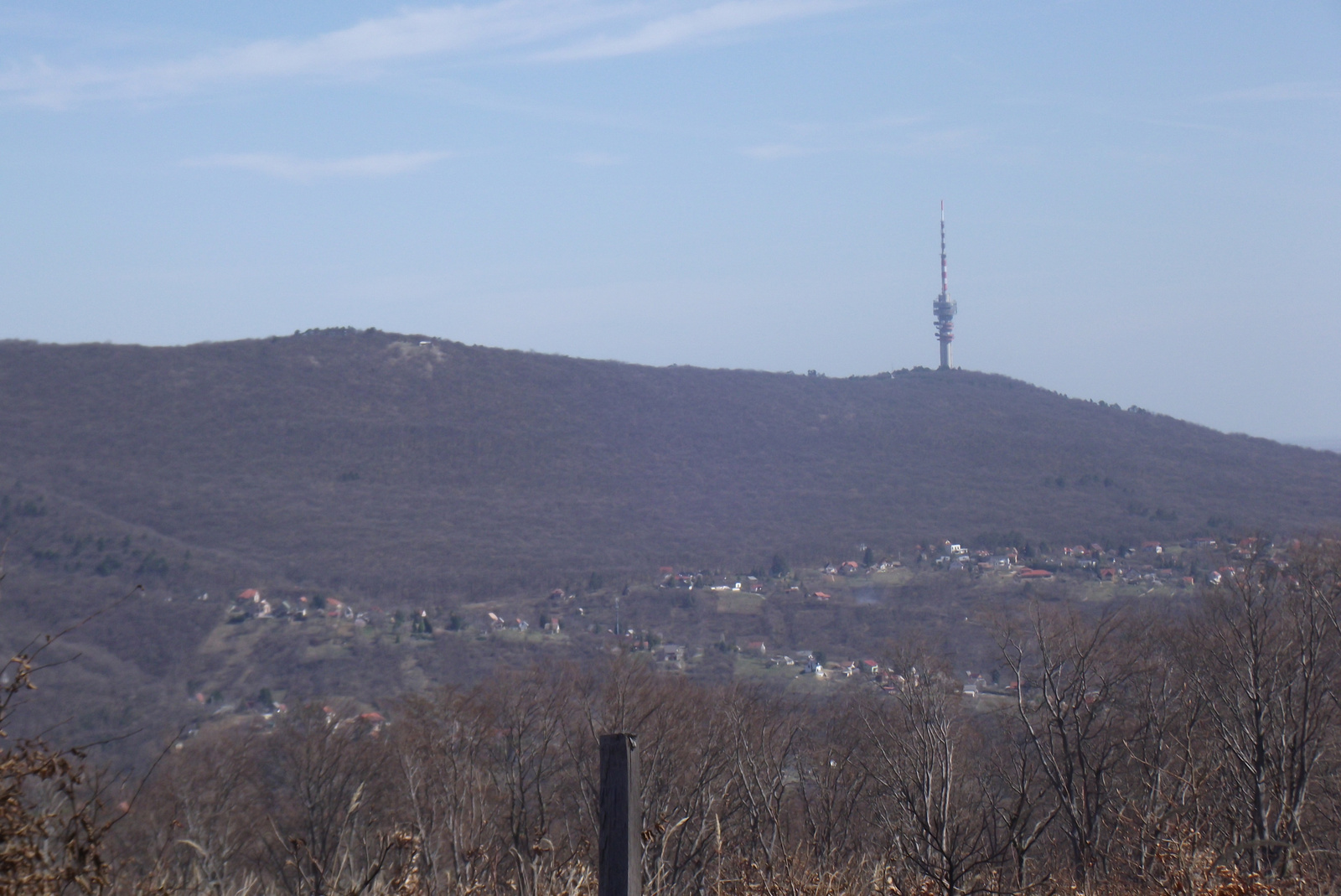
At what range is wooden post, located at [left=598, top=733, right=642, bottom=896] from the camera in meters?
3.99

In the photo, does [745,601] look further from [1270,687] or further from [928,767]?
[928,767]

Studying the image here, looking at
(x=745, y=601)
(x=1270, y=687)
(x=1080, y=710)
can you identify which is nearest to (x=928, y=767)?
(x=1270, y=687)

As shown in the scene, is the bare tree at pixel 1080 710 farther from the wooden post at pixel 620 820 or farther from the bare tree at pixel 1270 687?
the wooden post at pixel 620 820

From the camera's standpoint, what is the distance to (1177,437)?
122m

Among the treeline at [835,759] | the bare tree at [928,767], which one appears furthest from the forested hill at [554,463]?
the bare tree at [928,767]

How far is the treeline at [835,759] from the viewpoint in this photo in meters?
21.2

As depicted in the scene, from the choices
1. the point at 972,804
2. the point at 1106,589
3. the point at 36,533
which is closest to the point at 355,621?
the point at 36,533

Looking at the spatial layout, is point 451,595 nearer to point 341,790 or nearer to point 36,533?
point 36,533

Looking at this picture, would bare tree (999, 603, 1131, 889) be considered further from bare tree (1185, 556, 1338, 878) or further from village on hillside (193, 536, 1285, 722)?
village on hillside (193, 536, 1285, 722)

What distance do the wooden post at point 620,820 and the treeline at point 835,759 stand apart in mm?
11742

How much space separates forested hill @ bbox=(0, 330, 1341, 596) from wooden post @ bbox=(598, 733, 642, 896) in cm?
7942

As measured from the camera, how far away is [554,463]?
10994cm

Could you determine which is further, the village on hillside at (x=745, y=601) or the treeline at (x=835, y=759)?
the village on hillside at (x=745, y=601)

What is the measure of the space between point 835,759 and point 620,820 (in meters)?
27.3
